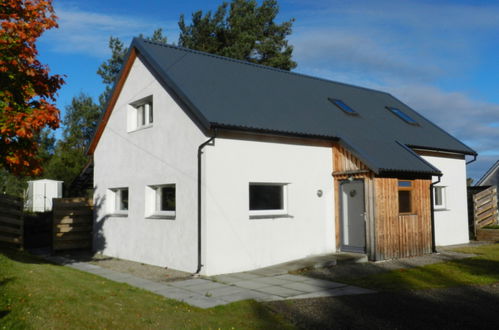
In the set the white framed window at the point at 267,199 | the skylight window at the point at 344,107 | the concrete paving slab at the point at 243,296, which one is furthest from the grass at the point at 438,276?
the skylight window at the point at 344,107

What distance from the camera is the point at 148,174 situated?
14258 mm

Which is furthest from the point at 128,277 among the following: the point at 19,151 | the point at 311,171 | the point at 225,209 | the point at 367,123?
the point at 367,123

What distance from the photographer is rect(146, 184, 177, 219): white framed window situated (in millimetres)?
13828

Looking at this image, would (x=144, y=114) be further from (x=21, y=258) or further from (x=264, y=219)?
(x=264, y=219)

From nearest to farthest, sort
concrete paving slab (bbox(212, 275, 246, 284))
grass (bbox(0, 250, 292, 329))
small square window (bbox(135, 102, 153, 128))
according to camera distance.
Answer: grass (bbox(0, 250, 292, 329)), concrete paving slab (bbox(212, 275, 246, 284)), small square window (bbox(135, 102, 153, 128))

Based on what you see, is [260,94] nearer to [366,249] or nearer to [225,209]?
[225,209]

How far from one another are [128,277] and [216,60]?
818 centimetres

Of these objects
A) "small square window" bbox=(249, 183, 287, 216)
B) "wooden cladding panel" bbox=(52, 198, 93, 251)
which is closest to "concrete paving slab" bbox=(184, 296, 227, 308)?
"small square window" bbox=(249, 183, 287, 216)

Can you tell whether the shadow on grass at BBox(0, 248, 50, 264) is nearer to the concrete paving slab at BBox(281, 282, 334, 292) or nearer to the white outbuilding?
the concrete paving slab at BBox(281, 282, 334, 292)

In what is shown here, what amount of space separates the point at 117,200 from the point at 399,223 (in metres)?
9.81

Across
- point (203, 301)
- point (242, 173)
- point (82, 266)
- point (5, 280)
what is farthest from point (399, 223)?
point (5, 280)

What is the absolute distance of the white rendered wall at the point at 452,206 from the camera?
1733 cm

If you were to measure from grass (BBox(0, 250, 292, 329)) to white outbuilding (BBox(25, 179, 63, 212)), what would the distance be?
23706 mm

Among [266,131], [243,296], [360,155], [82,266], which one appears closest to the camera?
[243,296]
